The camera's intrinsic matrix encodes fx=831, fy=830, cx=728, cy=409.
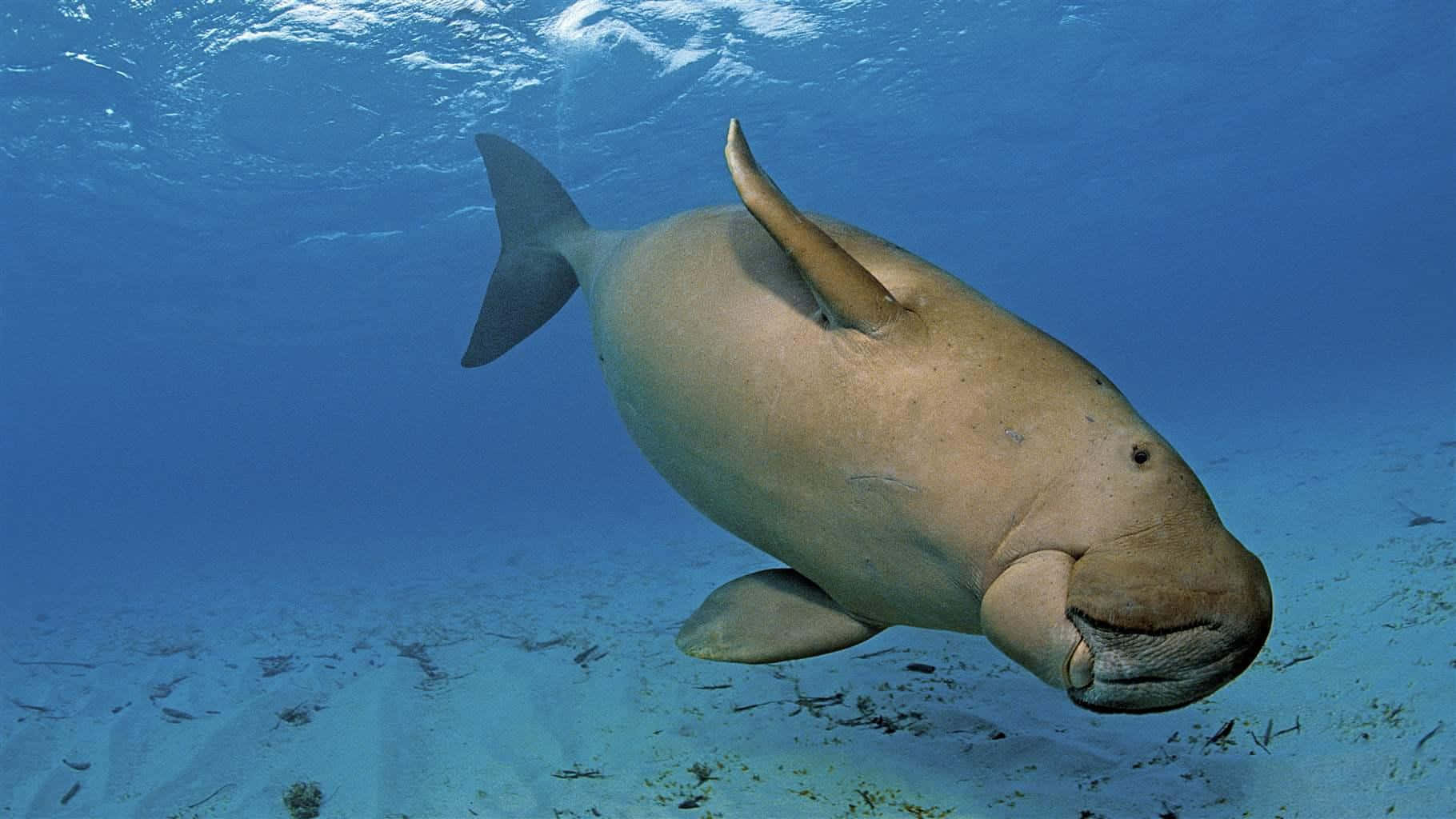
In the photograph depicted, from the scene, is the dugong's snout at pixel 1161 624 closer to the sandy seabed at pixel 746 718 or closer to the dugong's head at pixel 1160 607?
the dugong's head at pixel 1160 607

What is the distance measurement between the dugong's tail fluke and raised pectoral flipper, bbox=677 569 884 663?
96.2 inches

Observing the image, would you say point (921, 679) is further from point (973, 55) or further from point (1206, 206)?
point (1206, 206)

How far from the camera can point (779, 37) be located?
17.2m

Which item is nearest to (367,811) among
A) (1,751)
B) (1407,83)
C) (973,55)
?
(1,751)

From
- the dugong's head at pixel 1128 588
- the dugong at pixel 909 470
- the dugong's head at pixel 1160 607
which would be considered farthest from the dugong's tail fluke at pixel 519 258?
the dugong's head at pixel 1160 607

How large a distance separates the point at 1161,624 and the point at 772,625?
135 cm

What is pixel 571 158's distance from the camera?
21.6 m

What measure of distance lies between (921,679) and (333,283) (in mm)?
29858

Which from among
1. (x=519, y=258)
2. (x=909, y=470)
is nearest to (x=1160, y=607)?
(x=909, y=470)

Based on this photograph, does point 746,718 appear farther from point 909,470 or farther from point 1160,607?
point 1160,607

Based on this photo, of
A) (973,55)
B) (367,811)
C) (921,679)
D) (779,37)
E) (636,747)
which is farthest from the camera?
(973,55)

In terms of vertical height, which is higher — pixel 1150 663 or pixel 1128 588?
pixel 1128 588

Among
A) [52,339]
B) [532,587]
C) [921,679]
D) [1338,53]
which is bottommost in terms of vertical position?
[532,587]

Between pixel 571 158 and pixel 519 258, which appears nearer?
pixel 519 258
